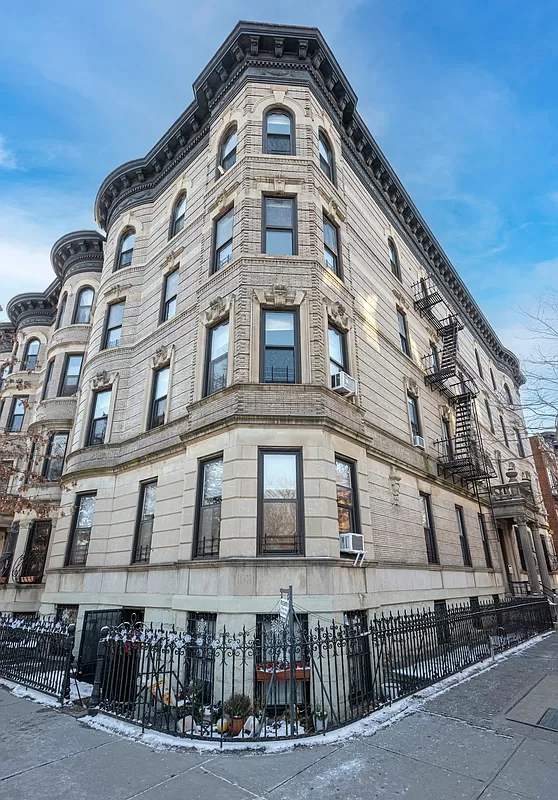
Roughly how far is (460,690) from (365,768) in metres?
4.10

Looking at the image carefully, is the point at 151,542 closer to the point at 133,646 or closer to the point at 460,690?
the point at 133,646

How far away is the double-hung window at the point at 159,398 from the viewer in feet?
43.2

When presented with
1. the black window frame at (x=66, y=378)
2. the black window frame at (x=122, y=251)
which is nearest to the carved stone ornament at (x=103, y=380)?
the black window frame at (x=66, y=378)

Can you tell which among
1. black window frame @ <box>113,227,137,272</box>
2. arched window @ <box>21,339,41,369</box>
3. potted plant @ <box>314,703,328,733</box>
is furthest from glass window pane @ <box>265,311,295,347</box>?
arched window @ <box>21,339,41,369</box>

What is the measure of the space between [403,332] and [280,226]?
281 inches

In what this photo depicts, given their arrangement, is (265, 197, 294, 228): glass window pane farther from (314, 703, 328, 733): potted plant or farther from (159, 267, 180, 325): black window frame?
(314, 703, 328, 733): potted plant

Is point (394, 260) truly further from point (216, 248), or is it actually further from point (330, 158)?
point (216, 248)

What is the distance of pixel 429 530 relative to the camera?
14367 mm

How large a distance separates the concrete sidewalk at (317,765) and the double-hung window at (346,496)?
3758mm

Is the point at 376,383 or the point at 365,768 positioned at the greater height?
the point at 376,383

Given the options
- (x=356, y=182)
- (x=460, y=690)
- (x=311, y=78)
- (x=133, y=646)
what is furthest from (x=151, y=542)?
(x=311, y=78)

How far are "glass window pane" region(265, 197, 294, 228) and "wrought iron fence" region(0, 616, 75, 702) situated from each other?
10472 mm

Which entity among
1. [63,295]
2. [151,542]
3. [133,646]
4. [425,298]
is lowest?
[133,646]

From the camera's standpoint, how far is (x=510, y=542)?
2234 cm
